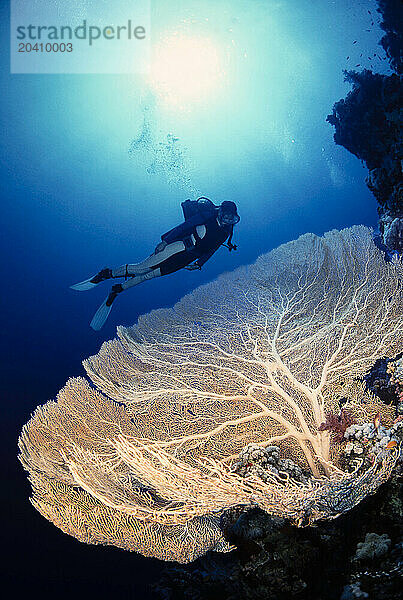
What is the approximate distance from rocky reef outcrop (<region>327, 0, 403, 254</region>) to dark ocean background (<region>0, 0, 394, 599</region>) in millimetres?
9945

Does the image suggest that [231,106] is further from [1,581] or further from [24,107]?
[1,581]

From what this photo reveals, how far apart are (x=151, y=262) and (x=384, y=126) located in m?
5.67

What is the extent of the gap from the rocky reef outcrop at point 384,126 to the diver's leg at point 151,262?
3.92 m

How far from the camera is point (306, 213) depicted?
123ft

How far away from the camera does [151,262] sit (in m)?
4.73

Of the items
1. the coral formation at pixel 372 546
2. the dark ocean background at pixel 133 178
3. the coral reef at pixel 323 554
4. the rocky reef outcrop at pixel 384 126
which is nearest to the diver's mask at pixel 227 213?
the rocky reef outcrop at pixel 384 126

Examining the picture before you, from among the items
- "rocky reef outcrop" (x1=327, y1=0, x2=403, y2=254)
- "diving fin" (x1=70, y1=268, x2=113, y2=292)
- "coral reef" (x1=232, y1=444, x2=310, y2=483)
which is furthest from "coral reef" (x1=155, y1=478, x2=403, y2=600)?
"rocky reef outcrop" (x1=327, y1=0, x2=403, y2=254)

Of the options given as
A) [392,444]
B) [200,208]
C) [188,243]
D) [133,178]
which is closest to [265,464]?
[392,444]

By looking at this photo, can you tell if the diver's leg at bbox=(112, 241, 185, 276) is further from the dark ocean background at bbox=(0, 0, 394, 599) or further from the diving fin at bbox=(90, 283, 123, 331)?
the dark ocean background at bbox=(0, 0, 394, 599)

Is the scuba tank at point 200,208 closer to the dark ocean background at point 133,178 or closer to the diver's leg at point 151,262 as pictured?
the diver's leg at point 151,262

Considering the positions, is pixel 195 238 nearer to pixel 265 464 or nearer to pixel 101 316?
pixel 101 316

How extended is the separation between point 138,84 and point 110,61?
4793 millimetres

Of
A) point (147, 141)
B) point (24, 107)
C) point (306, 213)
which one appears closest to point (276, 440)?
point (24, 107)

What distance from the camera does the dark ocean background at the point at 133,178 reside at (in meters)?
13.0
